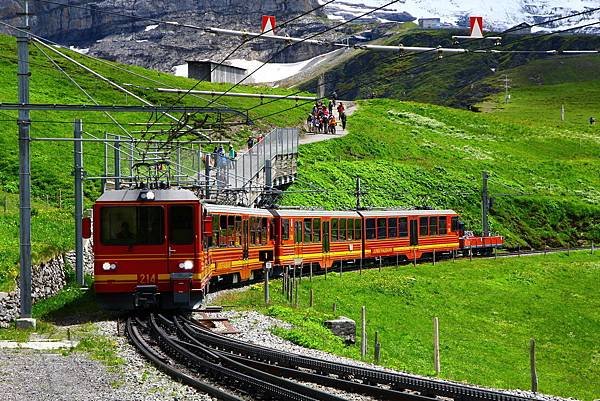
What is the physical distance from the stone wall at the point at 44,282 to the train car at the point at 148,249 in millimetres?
2086

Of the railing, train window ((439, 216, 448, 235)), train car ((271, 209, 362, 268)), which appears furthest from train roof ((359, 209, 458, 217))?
the railing

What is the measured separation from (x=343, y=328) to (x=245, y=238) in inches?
357

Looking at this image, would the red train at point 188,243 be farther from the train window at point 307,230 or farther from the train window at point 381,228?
the train window at point 381,228

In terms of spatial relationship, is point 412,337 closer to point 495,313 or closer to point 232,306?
point 232,306

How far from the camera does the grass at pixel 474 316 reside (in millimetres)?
26516

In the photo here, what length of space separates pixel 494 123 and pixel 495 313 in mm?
61366

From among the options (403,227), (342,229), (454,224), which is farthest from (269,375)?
(454,224)

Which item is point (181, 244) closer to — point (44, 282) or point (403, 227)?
point (44, 282)

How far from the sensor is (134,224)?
25.4m

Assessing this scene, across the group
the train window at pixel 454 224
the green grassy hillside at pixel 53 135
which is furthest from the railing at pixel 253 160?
the train window at pixel 454 224

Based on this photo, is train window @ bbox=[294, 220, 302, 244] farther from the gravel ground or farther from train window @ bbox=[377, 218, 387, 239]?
the gravel ground

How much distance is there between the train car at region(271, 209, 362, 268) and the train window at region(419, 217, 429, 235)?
5358 mm

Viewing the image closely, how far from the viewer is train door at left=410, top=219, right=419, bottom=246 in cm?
4969

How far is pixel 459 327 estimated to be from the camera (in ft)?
112
